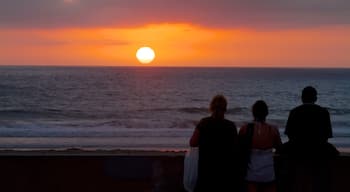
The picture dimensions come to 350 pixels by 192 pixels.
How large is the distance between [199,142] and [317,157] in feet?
4.43

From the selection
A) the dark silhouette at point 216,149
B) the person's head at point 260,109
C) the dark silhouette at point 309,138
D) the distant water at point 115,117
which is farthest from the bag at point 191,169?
the distant water at point 115,117

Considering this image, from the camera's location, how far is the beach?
664 centimetres

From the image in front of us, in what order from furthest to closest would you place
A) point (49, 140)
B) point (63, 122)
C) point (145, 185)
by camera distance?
point (63, 122)
point (49, 140)
point (145, 185)

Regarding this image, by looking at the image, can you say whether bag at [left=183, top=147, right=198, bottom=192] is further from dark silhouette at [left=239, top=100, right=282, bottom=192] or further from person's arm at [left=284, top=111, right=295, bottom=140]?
person's arm at [left=284, top=111, right=295, bottom=140]

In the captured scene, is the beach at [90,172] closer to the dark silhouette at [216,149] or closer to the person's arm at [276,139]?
the dark silhouette at [216,149]

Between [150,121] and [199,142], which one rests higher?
[199,142]

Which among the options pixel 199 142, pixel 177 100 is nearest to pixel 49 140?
pixel 199 142

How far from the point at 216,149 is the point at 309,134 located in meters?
1.02

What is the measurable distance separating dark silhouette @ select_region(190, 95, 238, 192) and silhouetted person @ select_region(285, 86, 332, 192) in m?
0.74

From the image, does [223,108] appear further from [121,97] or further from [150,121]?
[121,97]

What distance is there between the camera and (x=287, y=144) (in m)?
5.96

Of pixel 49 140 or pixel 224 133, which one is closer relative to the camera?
pixel 224 133

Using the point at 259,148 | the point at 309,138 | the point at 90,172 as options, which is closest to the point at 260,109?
the point at 259,148

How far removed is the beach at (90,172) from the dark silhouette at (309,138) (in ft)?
1.41
